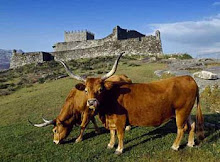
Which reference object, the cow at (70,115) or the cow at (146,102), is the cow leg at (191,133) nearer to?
the cow at (146,102)

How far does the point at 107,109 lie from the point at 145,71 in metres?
18.7

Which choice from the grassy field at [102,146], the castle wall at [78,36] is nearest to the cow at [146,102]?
the grassy field at [102,146]

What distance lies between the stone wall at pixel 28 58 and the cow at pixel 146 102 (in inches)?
1714

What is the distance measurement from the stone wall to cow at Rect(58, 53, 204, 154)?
4354cm

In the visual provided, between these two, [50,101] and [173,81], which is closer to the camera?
[173,81]

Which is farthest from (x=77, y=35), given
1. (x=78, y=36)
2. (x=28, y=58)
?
(x=28, y=58)

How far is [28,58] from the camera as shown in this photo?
4991 centimetres

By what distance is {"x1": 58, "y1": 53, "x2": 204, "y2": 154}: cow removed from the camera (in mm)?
6641

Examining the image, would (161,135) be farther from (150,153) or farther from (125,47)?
(125,47)

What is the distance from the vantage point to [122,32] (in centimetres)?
5312

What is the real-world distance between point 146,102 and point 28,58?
46556 mm

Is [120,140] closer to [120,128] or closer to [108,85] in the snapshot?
[120,128]

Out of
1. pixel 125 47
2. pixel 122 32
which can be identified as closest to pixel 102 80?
pixel 125 47

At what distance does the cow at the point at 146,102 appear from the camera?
6.64m
